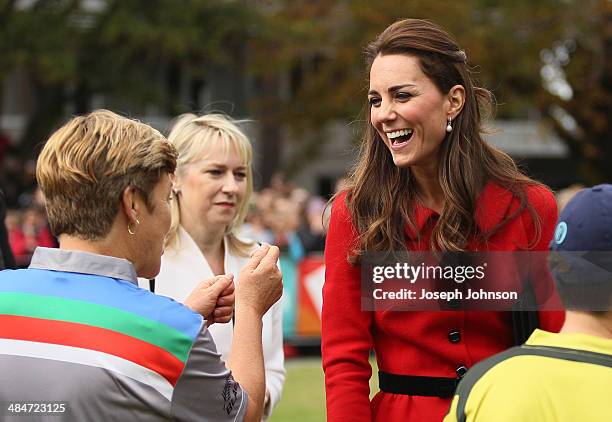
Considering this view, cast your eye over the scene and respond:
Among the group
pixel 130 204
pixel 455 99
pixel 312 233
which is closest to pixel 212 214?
pixel 455 99

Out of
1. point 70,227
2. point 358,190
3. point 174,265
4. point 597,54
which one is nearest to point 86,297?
point 70,227

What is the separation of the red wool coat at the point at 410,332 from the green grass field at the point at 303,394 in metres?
5.41

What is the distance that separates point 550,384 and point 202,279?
2.66 m

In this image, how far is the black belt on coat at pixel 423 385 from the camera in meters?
3.54

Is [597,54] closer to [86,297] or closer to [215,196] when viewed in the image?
[215,196]

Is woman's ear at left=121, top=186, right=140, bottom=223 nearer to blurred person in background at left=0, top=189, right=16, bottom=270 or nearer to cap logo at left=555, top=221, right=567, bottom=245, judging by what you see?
cap logo at left=555, top=221, right=567, bottom=245

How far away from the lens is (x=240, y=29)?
24359 mm

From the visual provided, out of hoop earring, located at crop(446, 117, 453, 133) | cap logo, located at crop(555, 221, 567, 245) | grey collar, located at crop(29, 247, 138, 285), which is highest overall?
hoop earring, located at crop(446, 117, 453, 133)

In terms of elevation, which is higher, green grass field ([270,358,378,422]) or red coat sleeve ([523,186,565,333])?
red coat sleeve ([523,186,565,333])

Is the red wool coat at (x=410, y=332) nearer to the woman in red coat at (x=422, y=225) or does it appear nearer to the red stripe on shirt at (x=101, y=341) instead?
the woman in red coat at (x=422, y=225)

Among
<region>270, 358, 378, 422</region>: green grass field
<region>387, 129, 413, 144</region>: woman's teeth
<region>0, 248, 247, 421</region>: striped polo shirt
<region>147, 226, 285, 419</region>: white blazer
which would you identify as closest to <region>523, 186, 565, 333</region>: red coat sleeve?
<region>387, 129, 413, 144</region>: woman's teeth

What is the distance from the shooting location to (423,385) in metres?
3.55

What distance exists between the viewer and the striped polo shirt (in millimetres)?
2889

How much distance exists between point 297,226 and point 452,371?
12.8 m
